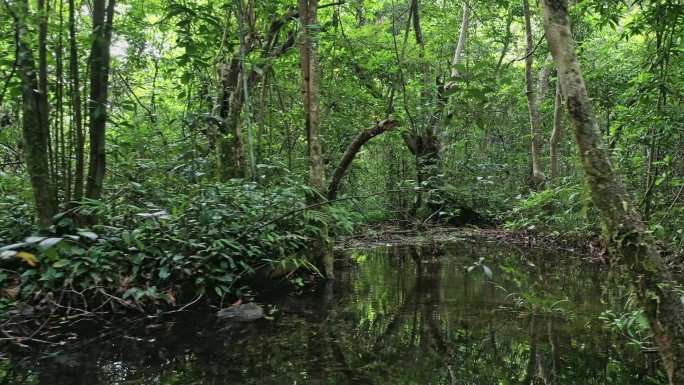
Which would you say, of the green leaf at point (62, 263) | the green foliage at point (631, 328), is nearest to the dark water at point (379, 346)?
the green foliage at point (631, 328)

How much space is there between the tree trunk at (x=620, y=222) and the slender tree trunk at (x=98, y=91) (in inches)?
165

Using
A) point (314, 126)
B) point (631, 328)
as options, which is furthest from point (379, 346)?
point (314, 126)

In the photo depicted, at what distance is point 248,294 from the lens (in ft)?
18.4

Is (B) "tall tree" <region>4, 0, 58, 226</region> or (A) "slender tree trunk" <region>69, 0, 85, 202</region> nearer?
(B) "tall tree" <region>4, 0, 58, 226</region>

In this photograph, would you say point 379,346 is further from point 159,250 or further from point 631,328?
point 159,250

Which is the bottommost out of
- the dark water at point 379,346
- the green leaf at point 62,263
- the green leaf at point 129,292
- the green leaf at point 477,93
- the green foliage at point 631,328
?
the dark water at point 379,346

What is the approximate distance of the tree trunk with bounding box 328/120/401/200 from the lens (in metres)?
8.11

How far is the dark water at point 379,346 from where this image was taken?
3252 mm

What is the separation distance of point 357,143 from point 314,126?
7.49 feet

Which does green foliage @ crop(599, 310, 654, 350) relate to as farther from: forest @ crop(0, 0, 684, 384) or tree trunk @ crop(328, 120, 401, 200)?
tree trunk @ crop(328, 120, 401, 200)

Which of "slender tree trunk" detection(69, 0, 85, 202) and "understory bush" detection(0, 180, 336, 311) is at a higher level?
"slender tree trunk" detection(69, 0, 85, 202)

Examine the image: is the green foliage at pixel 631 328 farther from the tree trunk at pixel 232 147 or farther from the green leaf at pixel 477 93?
the tree trunk at pixel 232 147

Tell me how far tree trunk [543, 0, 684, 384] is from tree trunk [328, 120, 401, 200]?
4.88m

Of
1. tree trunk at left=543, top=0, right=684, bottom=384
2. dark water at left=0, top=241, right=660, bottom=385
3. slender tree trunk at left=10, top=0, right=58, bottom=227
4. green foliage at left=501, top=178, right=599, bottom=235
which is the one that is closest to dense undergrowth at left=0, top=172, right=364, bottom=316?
slender tree trunk at left=10, top=0, right=58, bottom=227
